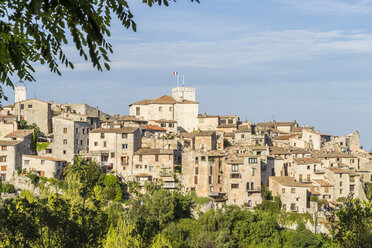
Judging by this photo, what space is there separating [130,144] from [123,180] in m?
4.80

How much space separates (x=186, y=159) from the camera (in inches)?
2844

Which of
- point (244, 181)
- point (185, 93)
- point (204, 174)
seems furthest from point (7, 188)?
point (185, 93)

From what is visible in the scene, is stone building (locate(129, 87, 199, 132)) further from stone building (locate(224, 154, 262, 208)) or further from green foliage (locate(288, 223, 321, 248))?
green foliage (locate(288, 223, 321, 248))

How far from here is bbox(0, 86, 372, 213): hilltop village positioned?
2778 inches

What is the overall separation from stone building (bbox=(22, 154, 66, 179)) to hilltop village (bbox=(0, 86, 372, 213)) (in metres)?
0.12

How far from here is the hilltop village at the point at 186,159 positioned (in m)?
70.6

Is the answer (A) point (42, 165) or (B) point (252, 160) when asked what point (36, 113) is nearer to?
(A) point (42, 165)

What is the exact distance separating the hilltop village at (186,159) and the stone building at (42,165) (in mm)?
118

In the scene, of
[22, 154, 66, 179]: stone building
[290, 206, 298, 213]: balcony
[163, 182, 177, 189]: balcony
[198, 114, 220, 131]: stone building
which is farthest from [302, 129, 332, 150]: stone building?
[22, 154, 66, 179]: stone building

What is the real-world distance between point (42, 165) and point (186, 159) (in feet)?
56.6

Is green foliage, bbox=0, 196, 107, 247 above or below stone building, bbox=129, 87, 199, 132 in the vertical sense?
below

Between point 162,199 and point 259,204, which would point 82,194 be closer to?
point 162,199

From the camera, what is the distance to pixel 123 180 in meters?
72.9

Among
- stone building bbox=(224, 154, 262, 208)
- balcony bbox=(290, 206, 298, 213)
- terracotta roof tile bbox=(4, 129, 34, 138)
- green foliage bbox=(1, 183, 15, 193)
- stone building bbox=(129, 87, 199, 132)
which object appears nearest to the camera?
green foliage bbox=(1, 183, 15, 193)
